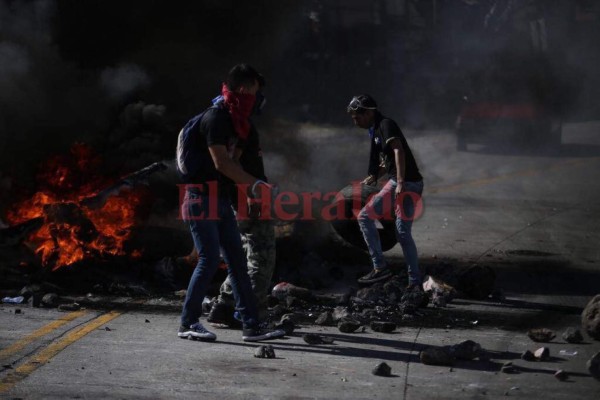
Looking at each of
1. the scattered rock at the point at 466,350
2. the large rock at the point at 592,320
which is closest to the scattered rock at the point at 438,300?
the large rock at the point at 592,320

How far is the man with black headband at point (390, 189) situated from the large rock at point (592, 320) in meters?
1.77

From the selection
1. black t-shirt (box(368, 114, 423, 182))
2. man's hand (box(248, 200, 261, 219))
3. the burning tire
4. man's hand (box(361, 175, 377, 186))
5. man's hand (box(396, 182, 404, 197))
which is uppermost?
black t-shirt (box(368, 114, 423, 182))

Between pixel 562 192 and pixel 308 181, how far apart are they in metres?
5.35

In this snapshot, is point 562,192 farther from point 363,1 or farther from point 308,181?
point 363,1

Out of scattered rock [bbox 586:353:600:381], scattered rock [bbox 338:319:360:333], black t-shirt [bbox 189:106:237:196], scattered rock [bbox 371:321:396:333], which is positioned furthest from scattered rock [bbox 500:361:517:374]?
black t-shirt [bbox 189:106:237:196]

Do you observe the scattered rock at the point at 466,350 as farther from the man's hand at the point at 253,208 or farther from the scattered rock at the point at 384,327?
the man's hand at the point at 253,208

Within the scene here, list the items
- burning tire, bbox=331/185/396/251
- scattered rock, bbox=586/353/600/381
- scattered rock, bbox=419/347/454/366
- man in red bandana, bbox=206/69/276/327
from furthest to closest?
burning tire, bbox=331/185/396/251
man in red bandana, bbox=206/69/276/327
scattered rock, bbox=419/347/454/366
scattered rock, bbox=586/353/600/381

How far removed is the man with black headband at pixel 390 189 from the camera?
8594 mm

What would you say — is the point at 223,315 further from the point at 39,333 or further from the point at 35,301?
the point at 35,301

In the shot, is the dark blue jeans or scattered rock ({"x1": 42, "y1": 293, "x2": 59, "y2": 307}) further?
scattered rock ({"x1": 42, "y1": 293, "x2": 59, "y2": 307})

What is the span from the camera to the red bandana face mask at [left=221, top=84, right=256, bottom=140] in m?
6.80

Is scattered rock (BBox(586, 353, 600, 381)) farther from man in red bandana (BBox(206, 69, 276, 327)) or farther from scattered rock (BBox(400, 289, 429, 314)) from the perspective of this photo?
man in red bandana (BBox(206, 69, 276, 327))

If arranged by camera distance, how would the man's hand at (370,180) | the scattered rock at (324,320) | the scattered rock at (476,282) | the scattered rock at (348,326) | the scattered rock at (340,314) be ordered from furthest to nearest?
the man's hand at (370,180)
the scattered rock at (476,282)
the scattered rock at (340,314)
the scattered rock at (324,320)
the scattered rock at (348,326)

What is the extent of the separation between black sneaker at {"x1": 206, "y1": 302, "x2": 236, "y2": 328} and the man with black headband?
1.80 metres
